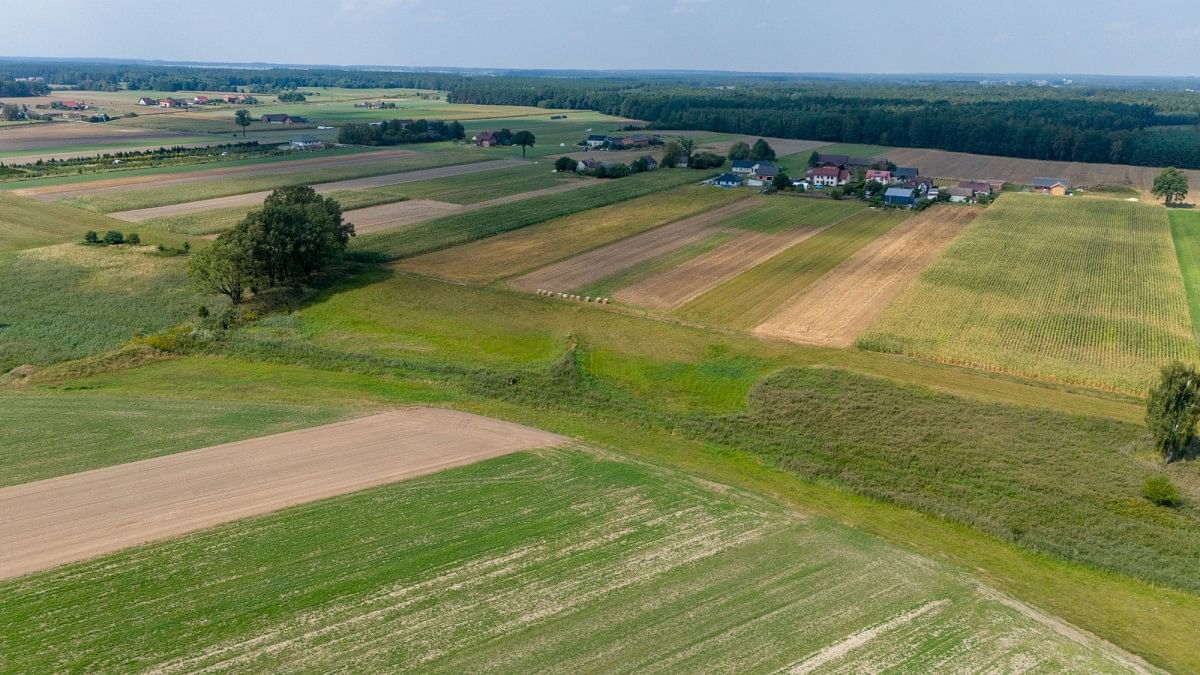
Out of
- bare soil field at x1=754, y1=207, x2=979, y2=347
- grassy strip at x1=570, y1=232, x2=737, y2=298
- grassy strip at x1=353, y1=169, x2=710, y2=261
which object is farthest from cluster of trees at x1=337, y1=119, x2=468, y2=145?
bare soil field at x1=754, y1=207, x2=979, y2=347

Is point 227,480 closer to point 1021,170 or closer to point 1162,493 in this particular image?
point 1162,493

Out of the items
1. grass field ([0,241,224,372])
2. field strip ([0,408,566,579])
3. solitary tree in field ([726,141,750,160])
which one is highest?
solitary tree in field ([726,141,750,160])

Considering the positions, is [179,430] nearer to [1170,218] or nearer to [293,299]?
[293,299]

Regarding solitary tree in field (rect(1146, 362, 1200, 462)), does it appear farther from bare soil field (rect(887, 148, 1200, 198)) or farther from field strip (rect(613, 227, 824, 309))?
bare soil field (rect(887, 148, 1200, 198))

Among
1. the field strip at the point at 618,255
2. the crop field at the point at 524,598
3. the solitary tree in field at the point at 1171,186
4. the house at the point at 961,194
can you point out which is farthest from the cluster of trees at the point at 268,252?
the solitary tree in field at the point at 1171,186

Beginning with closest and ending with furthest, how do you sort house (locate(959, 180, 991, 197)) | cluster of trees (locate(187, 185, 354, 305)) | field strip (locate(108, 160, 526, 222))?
cluster of trees (locate(187, 185, 354, 305)) < field strip (locate(108, 160, 526, 222)) < house (locate(959, 180, 991, 197))

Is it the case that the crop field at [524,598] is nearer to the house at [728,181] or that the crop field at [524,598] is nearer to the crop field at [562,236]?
the crop field at [562,236]

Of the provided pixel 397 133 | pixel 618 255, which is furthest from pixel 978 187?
pixel 397 133

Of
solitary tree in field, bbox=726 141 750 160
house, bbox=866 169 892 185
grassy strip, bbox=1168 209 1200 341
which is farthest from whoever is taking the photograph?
solitary tree in field, bbox=726 141 750 160
